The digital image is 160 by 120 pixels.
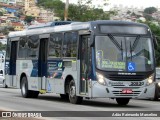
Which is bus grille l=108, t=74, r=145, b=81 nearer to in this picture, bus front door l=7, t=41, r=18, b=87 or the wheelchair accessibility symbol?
the wheelchair accessibility symbol

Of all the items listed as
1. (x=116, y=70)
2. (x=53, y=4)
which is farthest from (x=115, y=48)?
(x=53, y=4)

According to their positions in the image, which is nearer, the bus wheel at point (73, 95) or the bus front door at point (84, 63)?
the bus front door at point (84, 63)

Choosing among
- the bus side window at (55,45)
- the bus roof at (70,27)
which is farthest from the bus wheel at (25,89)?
the bus side window at (55,45)

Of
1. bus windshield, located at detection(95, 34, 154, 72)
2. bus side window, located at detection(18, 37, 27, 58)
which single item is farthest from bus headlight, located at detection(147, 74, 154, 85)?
bus side window, located at detection(18, 37, 27, 58)

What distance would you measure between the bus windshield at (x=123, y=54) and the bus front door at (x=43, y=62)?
470 cm

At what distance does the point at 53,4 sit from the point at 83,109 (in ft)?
135

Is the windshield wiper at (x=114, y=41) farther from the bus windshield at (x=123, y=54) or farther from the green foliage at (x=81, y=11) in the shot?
the green foliage at (x=81, y=11)

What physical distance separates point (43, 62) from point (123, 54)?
5226mm

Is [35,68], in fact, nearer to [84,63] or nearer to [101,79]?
[84,63]

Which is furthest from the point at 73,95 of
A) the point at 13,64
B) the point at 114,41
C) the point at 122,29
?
the point at 13,64

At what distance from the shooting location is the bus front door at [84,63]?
22.6m

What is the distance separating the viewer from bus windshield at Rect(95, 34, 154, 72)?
22.2m

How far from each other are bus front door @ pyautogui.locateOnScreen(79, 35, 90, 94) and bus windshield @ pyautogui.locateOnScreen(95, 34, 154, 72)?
1.87 ft

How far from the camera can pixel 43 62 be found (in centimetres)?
2666
